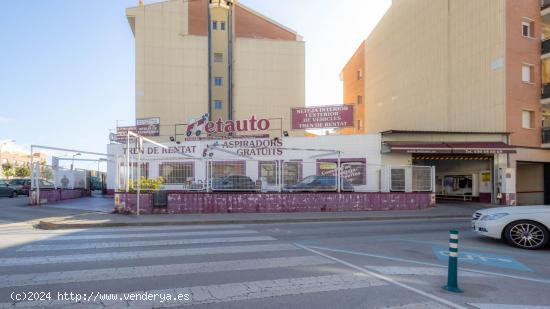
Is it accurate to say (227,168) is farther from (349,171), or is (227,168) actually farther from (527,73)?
(527,73)

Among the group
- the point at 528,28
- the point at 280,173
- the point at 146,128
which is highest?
the point at 528,28

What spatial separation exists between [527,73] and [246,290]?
84.6 ft

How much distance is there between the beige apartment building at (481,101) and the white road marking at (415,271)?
15982mm

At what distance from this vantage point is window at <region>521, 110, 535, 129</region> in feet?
78.3

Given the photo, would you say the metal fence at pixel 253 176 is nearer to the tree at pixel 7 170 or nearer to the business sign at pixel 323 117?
the business sign at pixel 323 117

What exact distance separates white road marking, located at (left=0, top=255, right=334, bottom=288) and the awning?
16.3m

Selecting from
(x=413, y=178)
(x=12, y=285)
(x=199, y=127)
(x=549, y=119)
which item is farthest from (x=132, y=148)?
(x=549, y=119)

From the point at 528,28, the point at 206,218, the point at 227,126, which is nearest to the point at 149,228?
the point at 206,218

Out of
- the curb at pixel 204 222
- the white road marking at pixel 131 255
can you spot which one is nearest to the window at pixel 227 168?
the curb at pixel 204 222

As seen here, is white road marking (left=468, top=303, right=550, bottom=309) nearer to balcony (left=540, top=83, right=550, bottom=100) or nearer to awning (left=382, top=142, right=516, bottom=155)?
awning (left=382, top=142, right=516, bottom=155)

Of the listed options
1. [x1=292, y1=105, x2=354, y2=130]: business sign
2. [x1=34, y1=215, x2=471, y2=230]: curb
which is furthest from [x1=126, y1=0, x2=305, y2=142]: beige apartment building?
[x1=34, y1=215, x2=471, y2=230]: curb

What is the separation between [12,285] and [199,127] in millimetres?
21987

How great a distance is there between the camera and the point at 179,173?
54.0ft

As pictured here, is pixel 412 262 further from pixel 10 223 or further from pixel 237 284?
pixel 10 223
